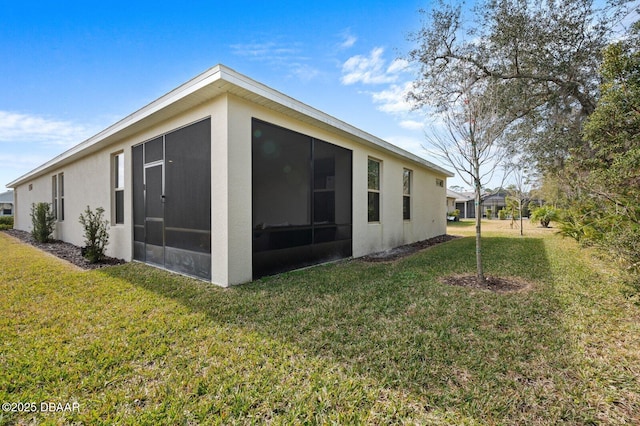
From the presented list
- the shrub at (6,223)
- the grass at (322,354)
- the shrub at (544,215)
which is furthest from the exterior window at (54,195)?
the shrub at (544,215)

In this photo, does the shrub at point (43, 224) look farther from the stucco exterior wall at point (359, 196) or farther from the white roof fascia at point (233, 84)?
the stucco exterior wall at point (359, 196)

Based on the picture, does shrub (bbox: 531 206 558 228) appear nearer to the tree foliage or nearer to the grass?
the grass

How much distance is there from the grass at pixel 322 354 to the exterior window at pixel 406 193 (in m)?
5.89

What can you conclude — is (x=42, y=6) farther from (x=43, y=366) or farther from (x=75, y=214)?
(x=43, y=366)

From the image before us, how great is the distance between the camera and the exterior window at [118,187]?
23.8 ft

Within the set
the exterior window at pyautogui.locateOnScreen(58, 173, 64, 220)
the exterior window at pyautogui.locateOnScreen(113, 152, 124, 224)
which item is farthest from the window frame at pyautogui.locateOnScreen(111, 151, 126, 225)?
the exterior window at pyautogui.locateOnScreen(58, 173, 64, 220)

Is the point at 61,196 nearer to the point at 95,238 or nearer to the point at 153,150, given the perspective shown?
the point at 95,238

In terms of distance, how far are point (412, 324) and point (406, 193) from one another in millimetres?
7949

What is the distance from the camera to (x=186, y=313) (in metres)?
3.48

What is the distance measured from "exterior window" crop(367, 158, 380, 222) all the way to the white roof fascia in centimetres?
61

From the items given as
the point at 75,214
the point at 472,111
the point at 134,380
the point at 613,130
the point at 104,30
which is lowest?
the point at 134,380

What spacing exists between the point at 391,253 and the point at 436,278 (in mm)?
3277

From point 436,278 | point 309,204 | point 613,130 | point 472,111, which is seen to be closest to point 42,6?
point 309,204

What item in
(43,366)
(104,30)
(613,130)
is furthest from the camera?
(104,30)
